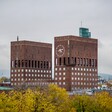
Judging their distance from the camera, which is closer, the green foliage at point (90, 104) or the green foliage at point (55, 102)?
the green foliage at point (55, 102)

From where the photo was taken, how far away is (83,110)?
140 meters

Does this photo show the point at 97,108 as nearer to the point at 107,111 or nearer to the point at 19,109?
the point at 107,111

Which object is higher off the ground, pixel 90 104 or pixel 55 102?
pixel 55 102

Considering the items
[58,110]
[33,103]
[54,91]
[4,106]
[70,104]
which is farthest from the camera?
[54,91]

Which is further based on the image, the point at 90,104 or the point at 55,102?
the point at 55,102

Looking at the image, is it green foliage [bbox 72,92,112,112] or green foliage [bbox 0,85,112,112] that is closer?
green foliage [bbox 0,85,112,112]

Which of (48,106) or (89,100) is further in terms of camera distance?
(89,100)

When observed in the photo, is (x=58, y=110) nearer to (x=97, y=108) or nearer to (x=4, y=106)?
(x=97, y=108)

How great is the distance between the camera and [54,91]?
500 feet

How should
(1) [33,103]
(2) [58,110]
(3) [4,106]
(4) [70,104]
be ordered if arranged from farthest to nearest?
1. (4) [70,104]
2. (2) [58,110]
3. (1) [33,103]
4. (3) [4,106]

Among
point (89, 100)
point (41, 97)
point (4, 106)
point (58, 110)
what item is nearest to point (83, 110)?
point (89, 100)

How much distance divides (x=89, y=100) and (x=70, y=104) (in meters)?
5.92

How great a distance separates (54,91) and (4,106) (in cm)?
5314

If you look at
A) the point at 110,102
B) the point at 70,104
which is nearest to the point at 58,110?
the point at 70,104
